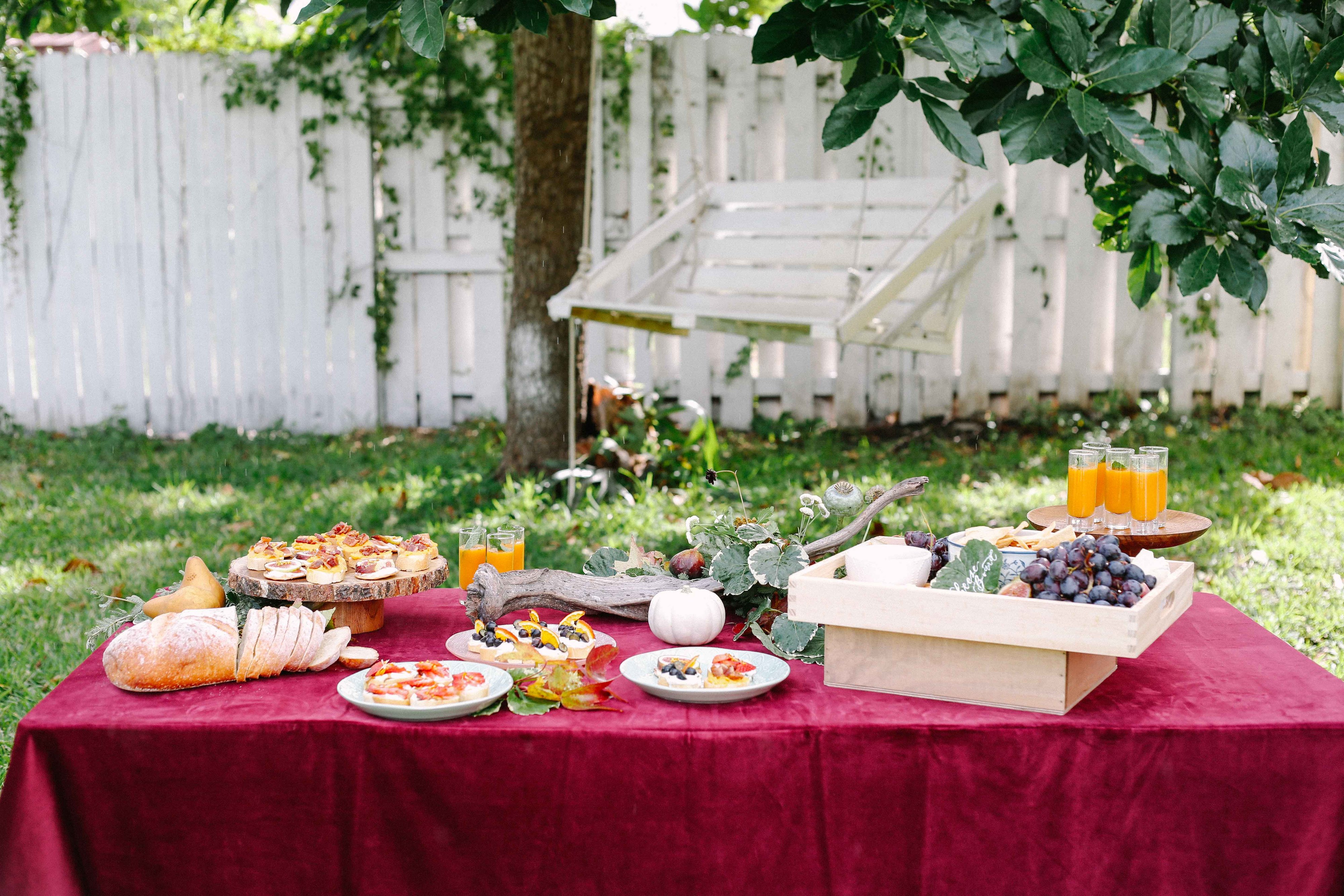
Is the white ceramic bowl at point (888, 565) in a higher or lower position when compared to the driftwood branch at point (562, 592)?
higher

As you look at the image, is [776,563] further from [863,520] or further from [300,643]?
[300,643]

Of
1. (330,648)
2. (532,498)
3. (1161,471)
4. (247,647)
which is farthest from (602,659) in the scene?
(532,498)

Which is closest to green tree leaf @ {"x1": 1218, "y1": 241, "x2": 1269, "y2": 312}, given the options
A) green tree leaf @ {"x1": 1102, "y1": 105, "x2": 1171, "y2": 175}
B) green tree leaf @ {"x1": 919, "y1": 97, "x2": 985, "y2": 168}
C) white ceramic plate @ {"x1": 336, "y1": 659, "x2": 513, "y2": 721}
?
green tree leaf @ {"x1": 1102, "y1": 105, "x2": 1171, "y2": 175}

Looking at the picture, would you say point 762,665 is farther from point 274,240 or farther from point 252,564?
point 274,240

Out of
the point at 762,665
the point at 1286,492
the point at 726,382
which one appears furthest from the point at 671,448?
the point at 762,665

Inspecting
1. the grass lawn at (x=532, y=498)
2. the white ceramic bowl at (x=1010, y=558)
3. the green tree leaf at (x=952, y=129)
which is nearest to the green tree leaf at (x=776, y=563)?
the white ceramic bowl at (x=1010, y=558)

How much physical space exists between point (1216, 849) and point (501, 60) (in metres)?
5.10

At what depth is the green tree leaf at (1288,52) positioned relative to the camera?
1.71 meters

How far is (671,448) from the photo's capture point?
16.1ft

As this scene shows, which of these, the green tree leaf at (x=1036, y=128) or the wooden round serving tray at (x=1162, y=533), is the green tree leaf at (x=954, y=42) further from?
the wooden round serving tray at (x=1162, y=533)

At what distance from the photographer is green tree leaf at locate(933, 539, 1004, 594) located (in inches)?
60.2

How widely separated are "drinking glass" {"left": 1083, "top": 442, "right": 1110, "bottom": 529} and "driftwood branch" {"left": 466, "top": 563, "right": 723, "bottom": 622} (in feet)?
2.18

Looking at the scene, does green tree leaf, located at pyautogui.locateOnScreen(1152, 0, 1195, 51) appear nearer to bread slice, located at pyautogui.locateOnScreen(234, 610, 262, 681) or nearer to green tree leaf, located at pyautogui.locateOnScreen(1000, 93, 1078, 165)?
green tree leaf, located at pyautogui.locateOnScreen(1000, 93, 1078, 165)

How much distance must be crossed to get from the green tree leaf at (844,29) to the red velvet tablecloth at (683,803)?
3.21 feet
